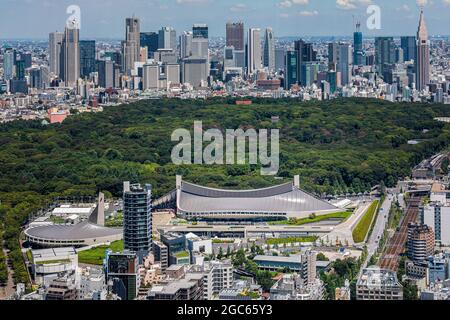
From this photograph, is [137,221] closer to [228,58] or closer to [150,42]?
[150,42]

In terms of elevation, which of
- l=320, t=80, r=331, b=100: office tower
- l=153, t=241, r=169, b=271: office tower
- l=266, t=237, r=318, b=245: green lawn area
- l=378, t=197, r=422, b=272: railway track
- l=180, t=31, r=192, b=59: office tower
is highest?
l=180, t=31, r=192, b=59: office tower

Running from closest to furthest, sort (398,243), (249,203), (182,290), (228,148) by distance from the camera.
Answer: (182,290) → (398,243) → (249,203) → (228,148)

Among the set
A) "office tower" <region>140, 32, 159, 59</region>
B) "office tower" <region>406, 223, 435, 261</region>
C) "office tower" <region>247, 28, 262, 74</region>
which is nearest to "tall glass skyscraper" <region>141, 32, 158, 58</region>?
"office tower" <region>140, 32, 159, 59</region>

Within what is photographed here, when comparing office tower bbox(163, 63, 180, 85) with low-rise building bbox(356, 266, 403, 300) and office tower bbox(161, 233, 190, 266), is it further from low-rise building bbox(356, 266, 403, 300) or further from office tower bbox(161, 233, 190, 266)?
low-rise building bbox(356, 266, 403, 300)

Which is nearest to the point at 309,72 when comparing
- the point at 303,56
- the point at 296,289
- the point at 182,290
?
the point at 303,56

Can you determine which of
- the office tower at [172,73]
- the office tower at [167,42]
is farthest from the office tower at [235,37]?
the office tower at [172,73]

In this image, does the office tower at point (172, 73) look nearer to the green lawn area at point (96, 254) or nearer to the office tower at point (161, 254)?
the green lawn area at point (96, 254)
